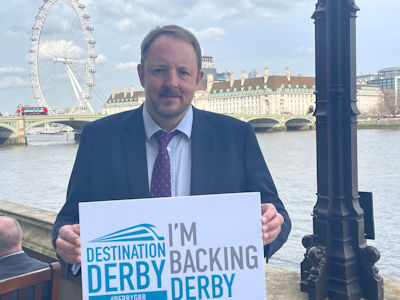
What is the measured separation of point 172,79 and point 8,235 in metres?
1.14

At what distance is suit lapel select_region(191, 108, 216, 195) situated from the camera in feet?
4.67

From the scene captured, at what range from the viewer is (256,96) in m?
78.8

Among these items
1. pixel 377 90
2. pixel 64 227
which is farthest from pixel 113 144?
pixel 377 90

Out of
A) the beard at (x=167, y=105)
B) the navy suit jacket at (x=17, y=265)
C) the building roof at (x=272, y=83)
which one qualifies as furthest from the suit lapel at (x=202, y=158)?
the building roof at (x=272, y=83)

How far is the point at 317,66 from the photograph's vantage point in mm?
2936

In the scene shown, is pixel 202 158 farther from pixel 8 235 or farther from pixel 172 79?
pixel 8 235

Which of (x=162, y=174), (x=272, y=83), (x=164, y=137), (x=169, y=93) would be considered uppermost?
(x=272, y=83)

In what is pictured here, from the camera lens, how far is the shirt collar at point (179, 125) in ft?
4.79

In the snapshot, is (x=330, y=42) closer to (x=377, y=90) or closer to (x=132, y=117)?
(x=132, y=117)

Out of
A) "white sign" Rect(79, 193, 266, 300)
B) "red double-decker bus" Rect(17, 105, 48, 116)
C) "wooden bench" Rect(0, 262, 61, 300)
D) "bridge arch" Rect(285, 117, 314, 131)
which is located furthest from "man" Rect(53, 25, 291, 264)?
"bridge arch" Rect(285, 117, 314, 131)

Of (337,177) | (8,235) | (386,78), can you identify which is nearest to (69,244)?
(8,235)

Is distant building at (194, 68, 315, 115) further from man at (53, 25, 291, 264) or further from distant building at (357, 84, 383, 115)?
man at (53, 25, 291, 264)

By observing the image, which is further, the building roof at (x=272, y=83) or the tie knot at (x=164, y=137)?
the building roof at (x=272, y=83)

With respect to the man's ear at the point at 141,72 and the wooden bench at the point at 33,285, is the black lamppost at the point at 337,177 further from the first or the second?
the man's ear at the point at 141,72
